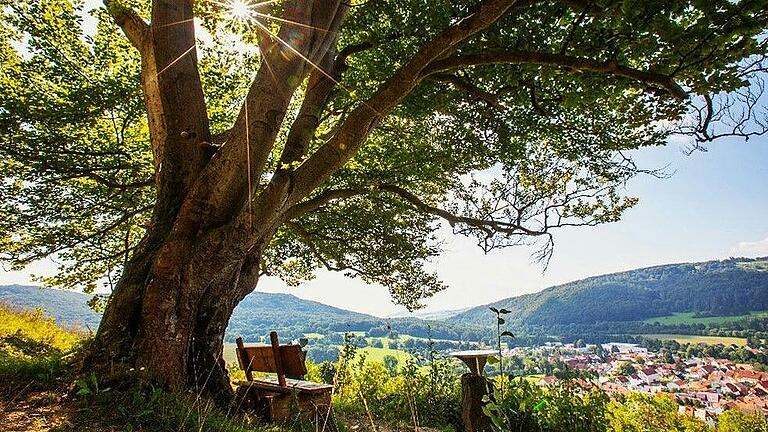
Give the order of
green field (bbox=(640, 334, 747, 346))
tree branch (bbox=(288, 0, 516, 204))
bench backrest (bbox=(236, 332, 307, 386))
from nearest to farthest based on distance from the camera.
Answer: tree branch (bbox=(288, 0, 516, 204)) < bench backrest (bbox=(236, 332, 307, 386)) < green field (bbox=(640, 334, 747, 346))

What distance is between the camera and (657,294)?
3309 centimetres

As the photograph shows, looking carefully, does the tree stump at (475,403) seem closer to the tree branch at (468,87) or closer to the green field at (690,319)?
the tree branch at (468,87)

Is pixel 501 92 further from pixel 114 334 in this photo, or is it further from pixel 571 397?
pixel 114 334

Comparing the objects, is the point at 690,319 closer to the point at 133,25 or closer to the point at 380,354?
the point at 380,354

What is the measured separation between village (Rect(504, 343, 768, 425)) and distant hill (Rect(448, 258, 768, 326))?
1245 cm

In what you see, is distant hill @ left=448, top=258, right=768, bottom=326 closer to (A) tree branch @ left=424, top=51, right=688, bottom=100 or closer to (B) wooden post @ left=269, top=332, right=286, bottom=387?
(B) wooden post @ left=269, top=332, right=286, bottom=387

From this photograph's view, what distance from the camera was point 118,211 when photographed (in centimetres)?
1116

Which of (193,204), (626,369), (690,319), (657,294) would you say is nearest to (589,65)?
(193,204)

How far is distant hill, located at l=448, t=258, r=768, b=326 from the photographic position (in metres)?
24.8

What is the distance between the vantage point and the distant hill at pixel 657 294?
24.8 meters

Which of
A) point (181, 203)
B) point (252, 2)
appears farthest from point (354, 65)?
point (181, 203)

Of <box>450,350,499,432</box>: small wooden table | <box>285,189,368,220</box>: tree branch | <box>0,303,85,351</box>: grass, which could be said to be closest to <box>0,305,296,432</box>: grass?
<box>450,350,499,432</box>: small wooden table

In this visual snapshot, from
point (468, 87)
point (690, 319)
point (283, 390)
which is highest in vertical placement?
point (468, 87)

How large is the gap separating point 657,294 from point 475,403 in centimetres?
3565
